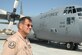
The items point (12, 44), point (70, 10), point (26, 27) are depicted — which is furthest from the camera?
point (70, 10)

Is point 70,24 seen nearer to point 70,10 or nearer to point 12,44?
point 70,10

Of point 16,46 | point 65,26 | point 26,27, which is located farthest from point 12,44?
point 65,26

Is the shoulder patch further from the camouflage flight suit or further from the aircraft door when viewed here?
the aircraft door

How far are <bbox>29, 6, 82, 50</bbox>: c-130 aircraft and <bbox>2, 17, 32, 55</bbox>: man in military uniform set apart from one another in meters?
11.2

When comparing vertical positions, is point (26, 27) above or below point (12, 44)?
above

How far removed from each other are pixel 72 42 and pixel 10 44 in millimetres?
12732

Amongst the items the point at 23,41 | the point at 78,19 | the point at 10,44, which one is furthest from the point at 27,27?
the point at 78,19

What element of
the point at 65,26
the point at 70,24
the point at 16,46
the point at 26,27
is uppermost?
the point at 70,24

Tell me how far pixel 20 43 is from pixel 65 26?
12400 millimetres

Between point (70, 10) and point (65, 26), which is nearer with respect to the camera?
point (65, 26)

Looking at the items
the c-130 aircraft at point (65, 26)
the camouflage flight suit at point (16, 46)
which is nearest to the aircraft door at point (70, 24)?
the c-130 aircraft at point (65, 26)

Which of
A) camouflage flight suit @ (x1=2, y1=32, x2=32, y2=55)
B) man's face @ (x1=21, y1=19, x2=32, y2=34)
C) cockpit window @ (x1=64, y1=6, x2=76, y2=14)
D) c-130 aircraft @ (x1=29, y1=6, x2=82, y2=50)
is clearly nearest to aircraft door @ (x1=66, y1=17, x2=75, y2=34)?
c-130 aircraft @ (x1=29, y1=6, x2=82, y2=50)

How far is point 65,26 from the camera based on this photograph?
593 inches

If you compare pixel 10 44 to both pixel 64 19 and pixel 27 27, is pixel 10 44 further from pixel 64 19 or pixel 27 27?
pixel 64 19
